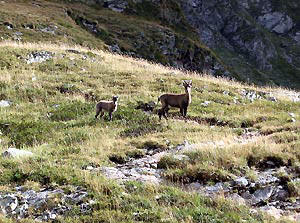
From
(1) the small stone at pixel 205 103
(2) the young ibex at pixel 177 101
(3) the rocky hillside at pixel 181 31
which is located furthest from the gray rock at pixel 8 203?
(3) the rocky hillside at pixel 181 31

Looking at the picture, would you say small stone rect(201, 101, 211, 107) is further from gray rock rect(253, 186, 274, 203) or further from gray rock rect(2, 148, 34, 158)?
gray rock rect(2, 148, 34, 158)

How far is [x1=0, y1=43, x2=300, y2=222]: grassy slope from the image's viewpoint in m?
9.28

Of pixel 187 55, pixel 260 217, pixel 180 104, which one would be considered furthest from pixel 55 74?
pixel 187 55

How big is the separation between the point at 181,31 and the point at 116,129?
6218 centimetres

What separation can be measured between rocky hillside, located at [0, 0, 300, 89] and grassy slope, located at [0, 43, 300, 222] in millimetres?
22030

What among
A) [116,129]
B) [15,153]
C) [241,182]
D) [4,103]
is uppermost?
[241,182]

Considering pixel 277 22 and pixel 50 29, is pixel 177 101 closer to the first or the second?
pixel 50 29

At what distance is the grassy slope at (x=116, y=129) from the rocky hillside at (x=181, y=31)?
22030 millimetres

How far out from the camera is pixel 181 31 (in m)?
75.6

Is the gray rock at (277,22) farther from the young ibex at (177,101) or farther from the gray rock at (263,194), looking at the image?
the gray rock at (263,194)

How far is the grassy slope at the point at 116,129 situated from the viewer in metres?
9.28

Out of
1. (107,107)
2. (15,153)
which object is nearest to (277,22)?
(107,107)

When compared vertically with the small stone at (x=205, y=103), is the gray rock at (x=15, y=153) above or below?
above

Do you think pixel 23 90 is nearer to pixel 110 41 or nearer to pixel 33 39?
pixel 33 39
